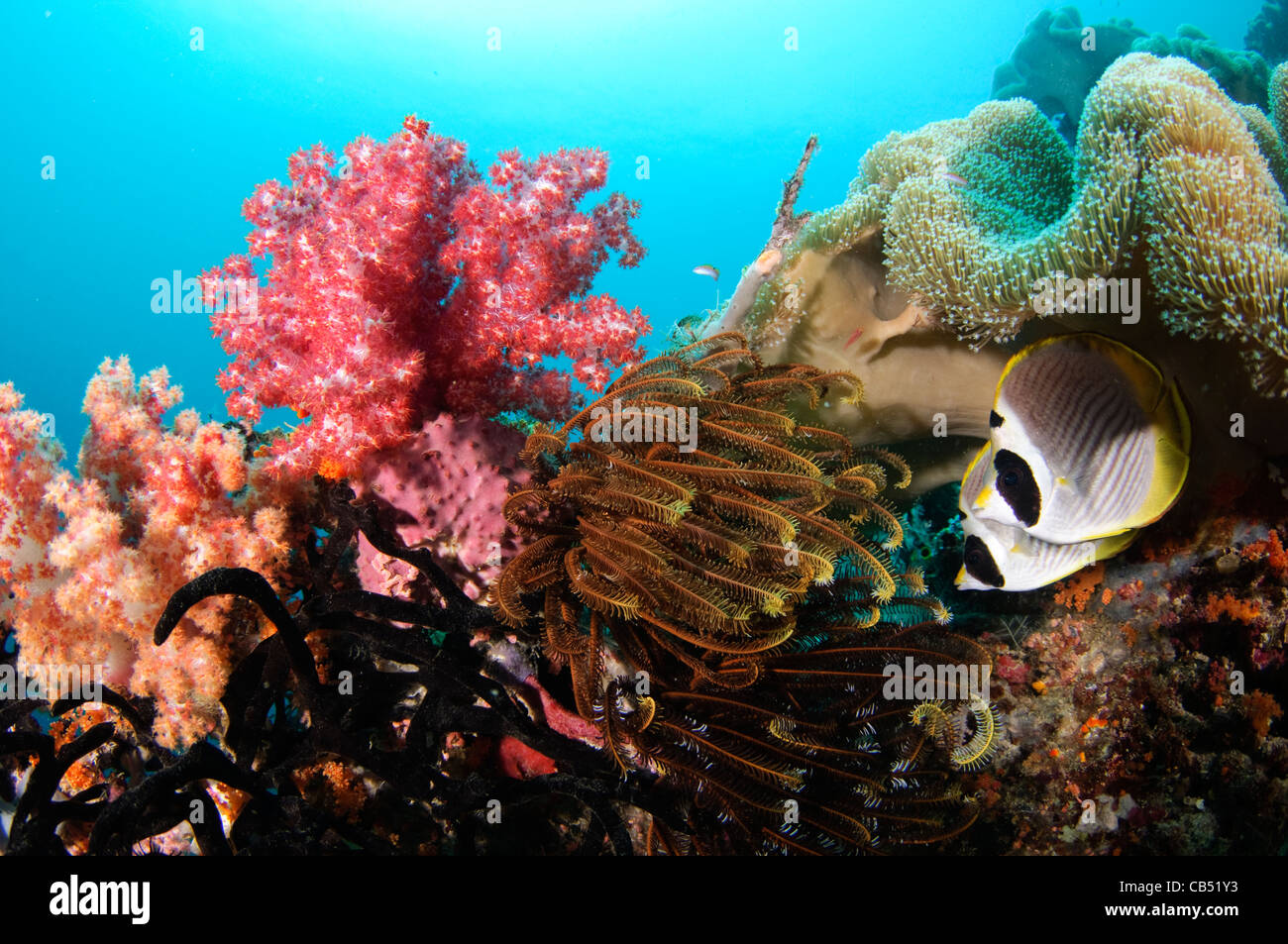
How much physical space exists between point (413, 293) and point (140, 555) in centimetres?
175

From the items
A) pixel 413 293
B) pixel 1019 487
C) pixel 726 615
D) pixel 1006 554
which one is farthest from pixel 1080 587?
pixel 413 293

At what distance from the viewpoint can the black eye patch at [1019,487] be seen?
2098mm

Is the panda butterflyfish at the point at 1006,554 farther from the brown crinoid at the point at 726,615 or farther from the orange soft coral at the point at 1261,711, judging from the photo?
the orange soft coral at the point at 1261,711

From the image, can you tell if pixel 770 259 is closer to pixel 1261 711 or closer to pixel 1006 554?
pixel 1006 554

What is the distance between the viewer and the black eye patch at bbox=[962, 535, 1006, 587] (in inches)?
87.9

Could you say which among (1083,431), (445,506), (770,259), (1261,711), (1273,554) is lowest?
(1261,711)

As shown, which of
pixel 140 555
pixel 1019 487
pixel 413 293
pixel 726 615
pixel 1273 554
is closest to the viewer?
pixel 726 615

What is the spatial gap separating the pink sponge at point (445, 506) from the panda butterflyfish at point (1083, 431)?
2.02 metres

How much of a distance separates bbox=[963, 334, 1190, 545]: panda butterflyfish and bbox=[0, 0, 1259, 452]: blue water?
6601cm

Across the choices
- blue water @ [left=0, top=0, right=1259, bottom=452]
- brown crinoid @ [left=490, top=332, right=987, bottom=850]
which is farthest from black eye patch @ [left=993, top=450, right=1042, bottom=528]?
blue water @ [left=0, top=0, right=1259, bottom=452]

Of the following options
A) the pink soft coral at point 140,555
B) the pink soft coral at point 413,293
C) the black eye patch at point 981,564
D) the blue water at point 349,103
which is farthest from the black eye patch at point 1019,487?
the blue water at point 349,103

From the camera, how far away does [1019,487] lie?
211cm

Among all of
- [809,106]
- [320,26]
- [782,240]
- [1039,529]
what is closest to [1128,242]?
[1039,529]

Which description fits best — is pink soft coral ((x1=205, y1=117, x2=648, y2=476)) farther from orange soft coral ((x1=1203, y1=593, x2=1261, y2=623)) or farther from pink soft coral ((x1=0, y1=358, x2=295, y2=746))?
orange soft coral ((x1=1203, y1=593, x2=1261, y2=623))
